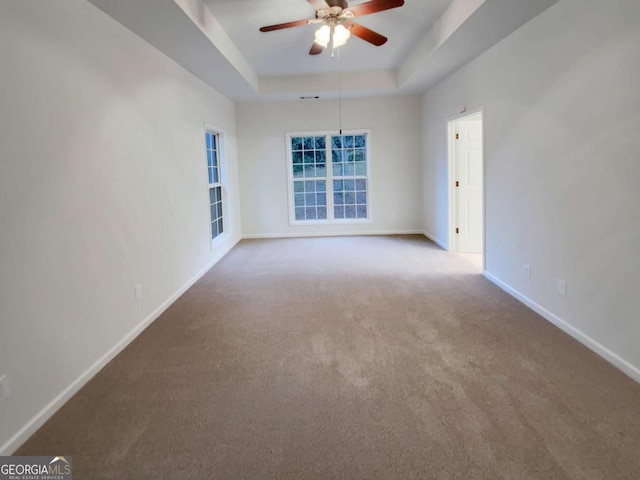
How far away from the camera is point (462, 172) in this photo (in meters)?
6.04

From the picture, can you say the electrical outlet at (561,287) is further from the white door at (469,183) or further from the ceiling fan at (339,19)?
the white door at (469,183)

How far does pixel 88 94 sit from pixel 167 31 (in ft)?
3.55

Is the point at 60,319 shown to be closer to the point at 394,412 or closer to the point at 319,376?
the point at 319,376

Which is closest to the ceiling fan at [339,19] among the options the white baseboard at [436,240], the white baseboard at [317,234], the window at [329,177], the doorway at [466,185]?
the doorway at [466,185]

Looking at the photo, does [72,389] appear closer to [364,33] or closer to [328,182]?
[364,33]

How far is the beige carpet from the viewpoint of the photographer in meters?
1.82

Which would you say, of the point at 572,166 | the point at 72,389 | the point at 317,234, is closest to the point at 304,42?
the point at 572,166

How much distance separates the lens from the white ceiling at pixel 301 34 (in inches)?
151

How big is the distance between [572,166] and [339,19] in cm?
211

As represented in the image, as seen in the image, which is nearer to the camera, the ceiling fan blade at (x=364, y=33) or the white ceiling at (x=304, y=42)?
the white ceiling at (x=304, y=42)

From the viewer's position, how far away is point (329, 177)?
797cm

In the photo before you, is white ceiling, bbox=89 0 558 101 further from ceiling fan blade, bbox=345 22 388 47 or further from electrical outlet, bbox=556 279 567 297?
electrical outlet, bbox=556 279 567 297

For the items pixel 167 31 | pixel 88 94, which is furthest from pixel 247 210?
pixel 88 94

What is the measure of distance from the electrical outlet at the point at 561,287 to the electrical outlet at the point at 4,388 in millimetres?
3491
